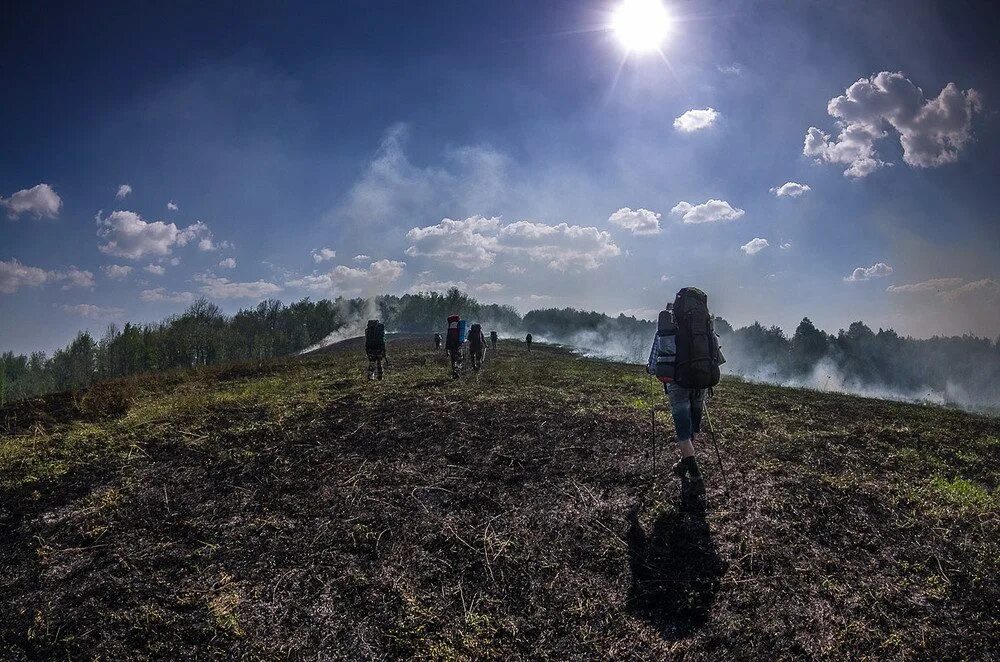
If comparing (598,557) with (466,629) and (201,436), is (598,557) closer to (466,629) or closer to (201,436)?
(466,629)

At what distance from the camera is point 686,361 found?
20.7 ft

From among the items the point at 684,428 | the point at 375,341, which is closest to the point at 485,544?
the point at 684,428

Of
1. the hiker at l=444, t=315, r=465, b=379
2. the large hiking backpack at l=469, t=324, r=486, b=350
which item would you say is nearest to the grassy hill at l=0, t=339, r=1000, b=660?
the hiker at l=444, t=315, r=465, b=379

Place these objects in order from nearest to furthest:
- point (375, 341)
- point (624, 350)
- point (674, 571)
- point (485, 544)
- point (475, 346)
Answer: point (674, 571) < point (485, 544) < point (375, 341) < point (475, 346) < point (624, 350)

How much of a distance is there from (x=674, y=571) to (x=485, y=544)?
1.85 metres

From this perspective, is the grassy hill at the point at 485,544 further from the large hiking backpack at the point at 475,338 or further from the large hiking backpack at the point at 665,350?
the large hiking backpack at the point at 475,338

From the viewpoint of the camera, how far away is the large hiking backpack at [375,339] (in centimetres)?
1681

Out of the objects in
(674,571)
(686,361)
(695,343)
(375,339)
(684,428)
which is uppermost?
(375,339)

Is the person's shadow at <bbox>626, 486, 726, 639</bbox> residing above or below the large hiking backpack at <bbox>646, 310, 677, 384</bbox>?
below

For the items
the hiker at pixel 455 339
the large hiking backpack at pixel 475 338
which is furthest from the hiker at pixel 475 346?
the hiker at pixel 455 339

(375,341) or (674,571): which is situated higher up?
(375,341)

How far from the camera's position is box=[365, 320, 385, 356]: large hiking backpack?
662 inches

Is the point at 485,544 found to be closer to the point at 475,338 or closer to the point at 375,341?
the point at 375,341

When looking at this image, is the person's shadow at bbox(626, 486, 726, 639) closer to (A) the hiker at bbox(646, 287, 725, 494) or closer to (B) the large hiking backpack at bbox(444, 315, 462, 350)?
(A) the hiker at bbox(646, 287, 725, 494)
